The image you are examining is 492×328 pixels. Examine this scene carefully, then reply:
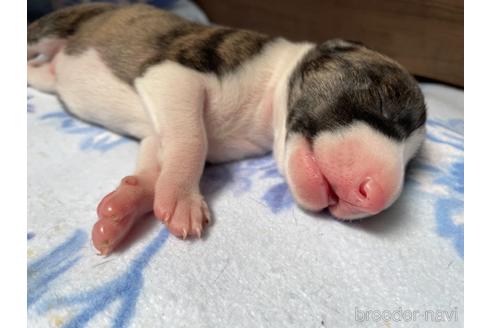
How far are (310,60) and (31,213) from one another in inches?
33.4

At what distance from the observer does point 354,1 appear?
81.4 inches

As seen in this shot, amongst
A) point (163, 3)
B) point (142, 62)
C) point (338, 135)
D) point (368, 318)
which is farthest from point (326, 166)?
point (163, 3)

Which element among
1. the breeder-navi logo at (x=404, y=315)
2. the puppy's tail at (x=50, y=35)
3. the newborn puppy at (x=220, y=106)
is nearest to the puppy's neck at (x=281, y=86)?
the newborn puppy at (x=220, y=106)

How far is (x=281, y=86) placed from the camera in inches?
54.2

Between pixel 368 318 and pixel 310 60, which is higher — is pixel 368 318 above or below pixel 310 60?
below

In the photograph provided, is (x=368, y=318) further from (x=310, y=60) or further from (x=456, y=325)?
(x=310, y=60)

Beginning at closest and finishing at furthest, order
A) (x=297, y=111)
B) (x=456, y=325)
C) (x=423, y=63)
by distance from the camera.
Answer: (x=456, y=325)
(x=297, y=111)
(x=423, y=63)

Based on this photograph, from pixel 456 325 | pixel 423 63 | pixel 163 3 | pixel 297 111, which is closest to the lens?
pixel 456 325

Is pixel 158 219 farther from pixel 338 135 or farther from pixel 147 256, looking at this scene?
pixel 338 135

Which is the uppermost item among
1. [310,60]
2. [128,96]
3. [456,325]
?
[310,60]

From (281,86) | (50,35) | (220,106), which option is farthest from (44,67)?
(281,86)

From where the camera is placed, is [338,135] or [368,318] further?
[338,135]

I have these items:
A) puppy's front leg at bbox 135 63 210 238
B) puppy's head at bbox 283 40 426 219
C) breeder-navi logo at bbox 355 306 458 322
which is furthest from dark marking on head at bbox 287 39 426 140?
breeder-navi logo at bbox 355 306 458 322

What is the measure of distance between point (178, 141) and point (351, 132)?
439 mm
